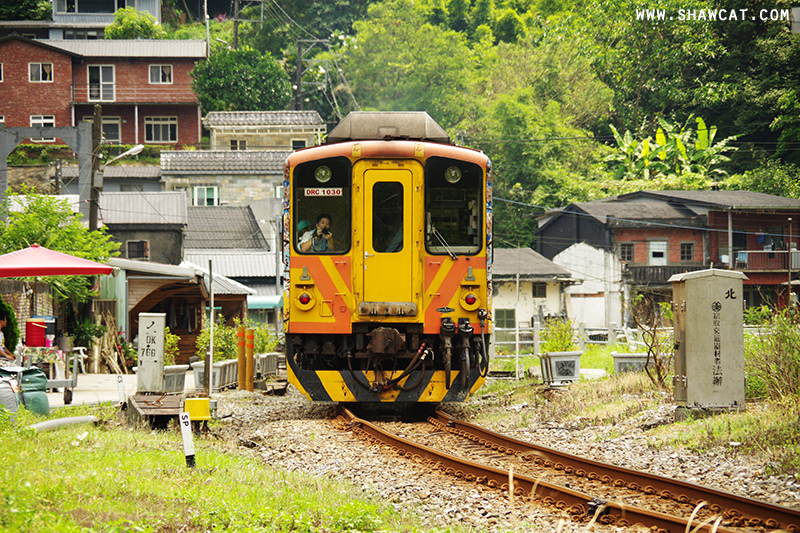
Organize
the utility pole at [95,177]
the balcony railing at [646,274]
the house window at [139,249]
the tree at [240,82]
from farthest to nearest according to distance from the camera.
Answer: the tree at [240,82], the balcony railing at [646,274], the house window at [139,249], the utility pole at [95,177]

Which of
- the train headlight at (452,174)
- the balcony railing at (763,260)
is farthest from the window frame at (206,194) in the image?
the train headlight at (452,174)

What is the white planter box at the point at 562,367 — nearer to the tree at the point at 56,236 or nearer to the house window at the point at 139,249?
the tree at the point at 56,236

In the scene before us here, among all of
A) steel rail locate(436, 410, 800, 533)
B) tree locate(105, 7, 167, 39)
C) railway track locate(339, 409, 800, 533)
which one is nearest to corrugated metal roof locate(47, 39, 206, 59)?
tree locate(105, 7, 167, 39)

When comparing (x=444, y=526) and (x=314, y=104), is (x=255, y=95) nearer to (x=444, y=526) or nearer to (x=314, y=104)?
(x=314, y=104)

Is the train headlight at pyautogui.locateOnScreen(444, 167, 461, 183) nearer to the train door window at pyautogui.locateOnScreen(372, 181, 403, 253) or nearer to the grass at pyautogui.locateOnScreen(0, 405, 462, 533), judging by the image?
the train door window at pyautogui.locateOnScreen(372, 181, 403, 253)

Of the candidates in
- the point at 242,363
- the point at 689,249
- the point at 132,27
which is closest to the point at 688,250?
the point at 689,249

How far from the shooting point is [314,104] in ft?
201

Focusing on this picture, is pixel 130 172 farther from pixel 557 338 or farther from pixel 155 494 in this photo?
pixel 155 494

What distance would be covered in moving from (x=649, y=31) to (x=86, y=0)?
129 feet

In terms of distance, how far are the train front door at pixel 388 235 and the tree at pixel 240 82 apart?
45.0 metres

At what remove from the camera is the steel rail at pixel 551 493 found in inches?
208

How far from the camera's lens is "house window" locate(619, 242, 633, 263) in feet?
135

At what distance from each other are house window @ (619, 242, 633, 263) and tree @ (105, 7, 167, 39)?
36.2m

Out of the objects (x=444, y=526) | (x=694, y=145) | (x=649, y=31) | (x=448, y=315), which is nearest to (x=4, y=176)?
(x=448, y=315)
